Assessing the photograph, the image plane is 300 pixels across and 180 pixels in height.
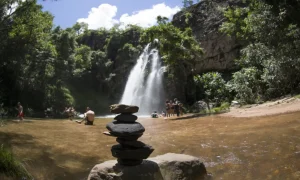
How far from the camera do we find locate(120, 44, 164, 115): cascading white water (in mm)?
31891

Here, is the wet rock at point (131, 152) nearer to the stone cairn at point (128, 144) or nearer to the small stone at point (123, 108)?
the stone cairn at point (128, 144)

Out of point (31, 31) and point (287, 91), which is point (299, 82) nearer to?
point (287, 91)

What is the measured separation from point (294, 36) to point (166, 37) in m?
13.1

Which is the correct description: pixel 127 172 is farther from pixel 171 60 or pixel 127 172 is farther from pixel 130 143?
pixel 171 60

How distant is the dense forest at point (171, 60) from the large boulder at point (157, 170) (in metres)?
10.6

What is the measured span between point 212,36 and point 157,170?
2734 cm

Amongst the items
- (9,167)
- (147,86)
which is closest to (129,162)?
(9,167)

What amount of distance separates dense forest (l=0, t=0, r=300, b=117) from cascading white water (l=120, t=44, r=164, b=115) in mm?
1510

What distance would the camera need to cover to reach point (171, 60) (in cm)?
2678

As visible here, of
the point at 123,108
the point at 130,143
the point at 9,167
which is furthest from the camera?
the point at 123,108

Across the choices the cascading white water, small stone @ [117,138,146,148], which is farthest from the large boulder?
the cascading white water

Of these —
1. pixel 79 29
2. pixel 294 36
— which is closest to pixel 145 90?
pixel 294 36

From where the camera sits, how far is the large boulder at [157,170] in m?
5.09

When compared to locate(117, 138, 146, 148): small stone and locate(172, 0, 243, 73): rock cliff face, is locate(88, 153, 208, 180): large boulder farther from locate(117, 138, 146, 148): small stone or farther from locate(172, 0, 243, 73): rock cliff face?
locate(172, 0, 243, 73): rock cliff face
